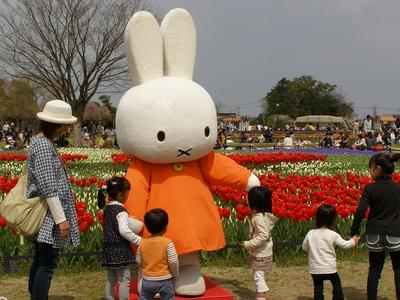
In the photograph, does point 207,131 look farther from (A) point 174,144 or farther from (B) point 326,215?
(B) point 326,215

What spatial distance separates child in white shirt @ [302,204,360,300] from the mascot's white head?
1118 mm

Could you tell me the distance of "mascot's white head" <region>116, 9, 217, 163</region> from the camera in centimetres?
473

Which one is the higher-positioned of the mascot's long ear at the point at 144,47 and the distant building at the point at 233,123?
the mascot's long ear at the point at 144,47

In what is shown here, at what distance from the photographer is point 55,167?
4145 mm

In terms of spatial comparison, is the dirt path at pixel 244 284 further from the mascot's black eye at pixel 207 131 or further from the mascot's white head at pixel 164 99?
the mascot's black eye at pixel 207 131

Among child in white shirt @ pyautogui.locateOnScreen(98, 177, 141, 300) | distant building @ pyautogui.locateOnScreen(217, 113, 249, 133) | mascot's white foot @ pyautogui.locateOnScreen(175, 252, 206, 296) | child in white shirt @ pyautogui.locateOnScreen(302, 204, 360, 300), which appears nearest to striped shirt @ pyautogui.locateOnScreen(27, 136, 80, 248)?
child in white shirt @ pyautogui.locateOnScreen(98, 177, 141, 300)

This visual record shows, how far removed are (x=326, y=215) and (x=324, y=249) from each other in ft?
0.86

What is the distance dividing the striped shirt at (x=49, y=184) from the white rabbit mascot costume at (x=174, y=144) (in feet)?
1.96

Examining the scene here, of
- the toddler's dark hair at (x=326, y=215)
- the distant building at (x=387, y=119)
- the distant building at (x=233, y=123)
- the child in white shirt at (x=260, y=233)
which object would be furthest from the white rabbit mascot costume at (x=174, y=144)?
the distant building at (x=387, y=119)

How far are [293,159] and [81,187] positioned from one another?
712 cm

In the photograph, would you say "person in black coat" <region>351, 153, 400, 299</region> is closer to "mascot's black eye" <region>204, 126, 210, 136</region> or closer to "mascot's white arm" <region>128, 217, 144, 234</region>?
"mascot's black eye" <region>204, 126, 210, 136</region>

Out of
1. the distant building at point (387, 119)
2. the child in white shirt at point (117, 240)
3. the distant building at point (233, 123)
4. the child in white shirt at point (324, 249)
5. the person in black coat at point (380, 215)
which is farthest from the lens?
the distant building at point (387, 119)

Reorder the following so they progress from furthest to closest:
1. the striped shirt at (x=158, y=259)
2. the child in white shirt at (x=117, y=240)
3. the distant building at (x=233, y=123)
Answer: the distant building at (x=233, y=123) → the child in white shirt at (x=117, y=240) → the striped shirt at (x=158, y=259)

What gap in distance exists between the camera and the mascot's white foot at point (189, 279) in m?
4.74
